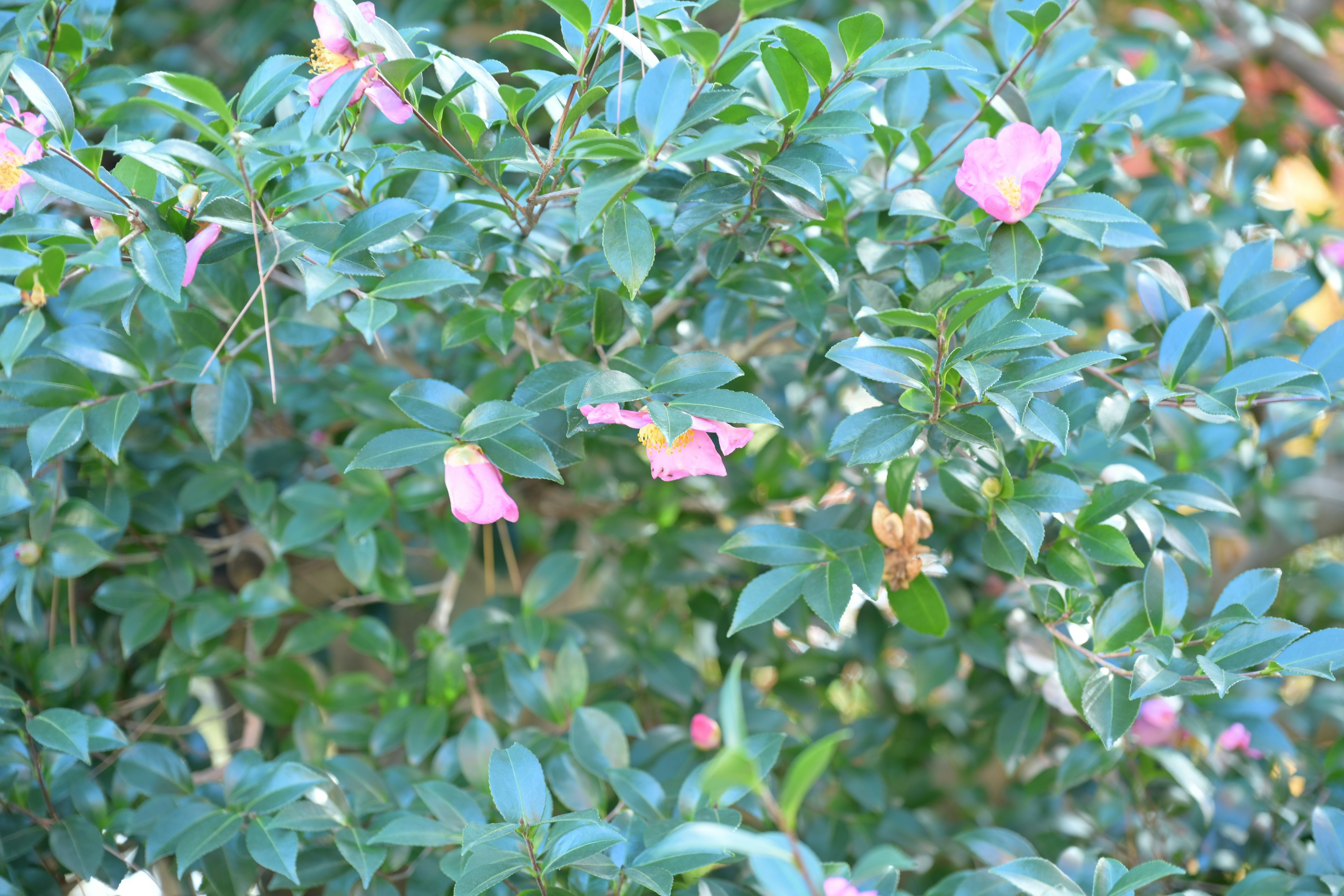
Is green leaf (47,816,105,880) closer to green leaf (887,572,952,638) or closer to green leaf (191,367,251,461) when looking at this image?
green leaf (191,367,251,461)

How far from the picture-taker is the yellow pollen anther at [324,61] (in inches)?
30.5

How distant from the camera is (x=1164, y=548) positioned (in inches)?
40.4

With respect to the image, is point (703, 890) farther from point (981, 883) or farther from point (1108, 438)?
point (1108, 438)

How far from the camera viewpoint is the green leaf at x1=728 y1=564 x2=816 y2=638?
2.57ft

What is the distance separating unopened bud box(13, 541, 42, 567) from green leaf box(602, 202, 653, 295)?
25.4 inches

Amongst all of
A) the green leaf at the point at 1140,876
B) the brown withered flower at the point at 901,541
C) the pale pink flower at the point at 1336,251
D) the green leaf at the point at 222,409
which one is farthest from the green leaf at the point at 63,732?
the pale pink flower at the point at 1336,251

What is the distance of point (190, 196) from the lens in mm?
720

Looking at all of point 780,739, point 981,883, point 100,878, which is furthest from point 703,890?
point 100,878

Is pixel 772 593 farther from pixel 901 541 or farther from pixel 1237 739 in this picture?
pixel 1237 739

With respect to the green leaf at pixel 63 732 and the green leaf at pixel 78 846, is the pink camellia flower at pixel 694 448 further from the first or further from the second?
the green leaf at pixel 78 846

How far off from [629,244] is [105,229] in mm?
422

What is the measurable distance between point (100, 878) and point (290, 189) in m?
0.68

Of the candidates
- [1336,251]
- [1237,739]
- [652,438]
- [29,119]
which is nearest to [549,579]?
[652,438]

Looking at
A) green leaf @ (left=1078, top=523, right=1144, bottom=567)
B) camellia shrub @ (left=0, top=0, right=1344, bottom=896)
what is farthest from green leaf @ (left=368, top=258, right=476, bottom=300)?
green leaf @ (left=1078, top=523, right=1144, bottom=567)
